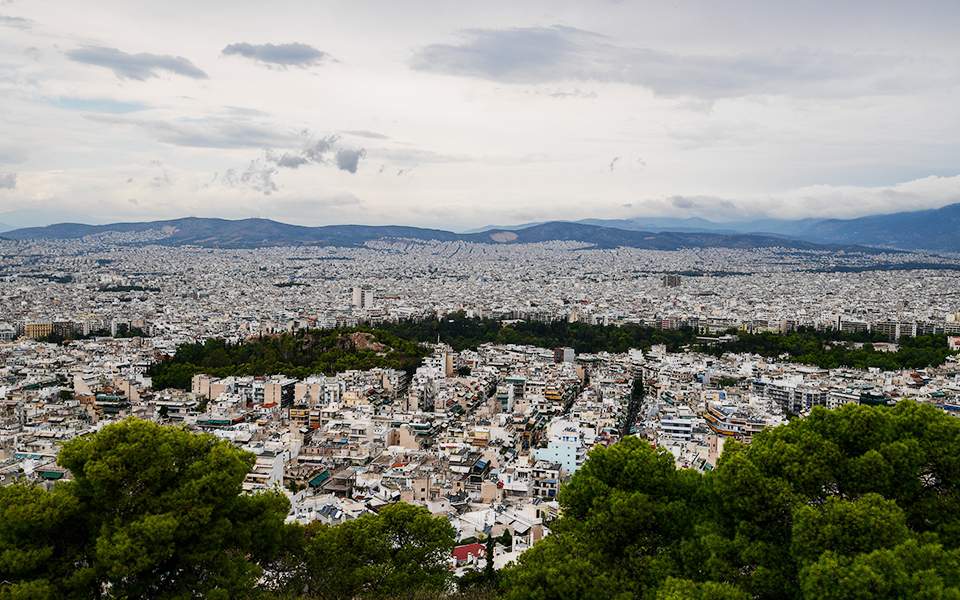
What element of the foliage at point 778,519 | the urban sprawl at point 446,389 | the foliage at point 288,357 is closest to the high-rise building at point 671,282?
the urban sprawl at point 446,389

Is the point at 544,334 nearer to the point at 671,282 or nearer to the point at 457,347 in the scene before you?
the point at 457,347

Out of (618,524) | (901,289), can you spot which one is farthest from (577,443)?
(901,289)

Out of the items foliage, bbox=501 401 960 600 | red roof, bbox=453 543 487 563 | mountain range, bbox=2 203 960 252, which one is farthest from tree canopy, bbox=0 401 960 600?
mountain range, bbox=2 203 960 252

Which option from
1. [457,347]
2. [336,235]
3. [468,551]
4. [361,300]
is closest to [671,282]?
[361,300]

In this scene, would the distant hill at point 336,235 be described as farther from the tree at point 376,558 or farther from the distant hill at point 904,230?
the tree at point 376,558

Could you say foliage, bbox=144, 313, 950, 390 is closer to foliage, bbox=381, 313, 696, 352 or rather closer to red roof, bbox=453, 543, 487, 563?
foliage, bbox=381, 313, 696, 352

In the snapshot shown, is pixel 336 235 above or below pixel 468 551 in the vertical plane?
above

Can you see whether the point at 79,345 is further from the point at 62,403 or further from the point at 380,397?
the point at 380,397
